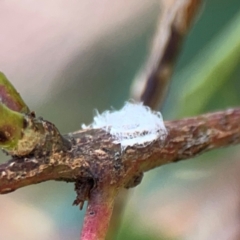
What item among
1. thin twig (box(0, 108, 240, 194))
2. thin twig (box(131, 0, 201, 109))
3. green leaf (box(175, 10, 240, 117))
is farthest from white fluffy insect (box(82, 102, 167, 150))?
green leaf (box(175, 10, 240, 117))

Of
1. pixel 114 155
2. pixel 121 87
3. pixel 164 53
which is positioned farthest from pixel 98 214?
pixel 121 87

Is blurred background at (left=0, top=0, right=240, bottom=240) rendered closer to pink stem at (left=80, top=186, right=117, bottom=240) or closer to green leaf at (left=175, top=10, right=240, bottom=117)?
green leaf at (left=175, top=10, right=240, bottom=117)

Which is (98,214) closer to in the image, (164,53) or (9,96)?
(9,96)

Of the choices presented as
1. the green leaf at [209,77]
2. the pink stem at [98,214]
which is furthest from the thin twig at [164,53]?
the pink stem at [98,214]

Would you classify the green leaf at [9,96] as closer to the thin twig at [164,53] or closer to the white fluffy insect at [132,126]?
the white fluffy insect at [132,126]

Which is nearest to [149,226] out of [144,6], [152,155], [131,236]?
[131,236]
